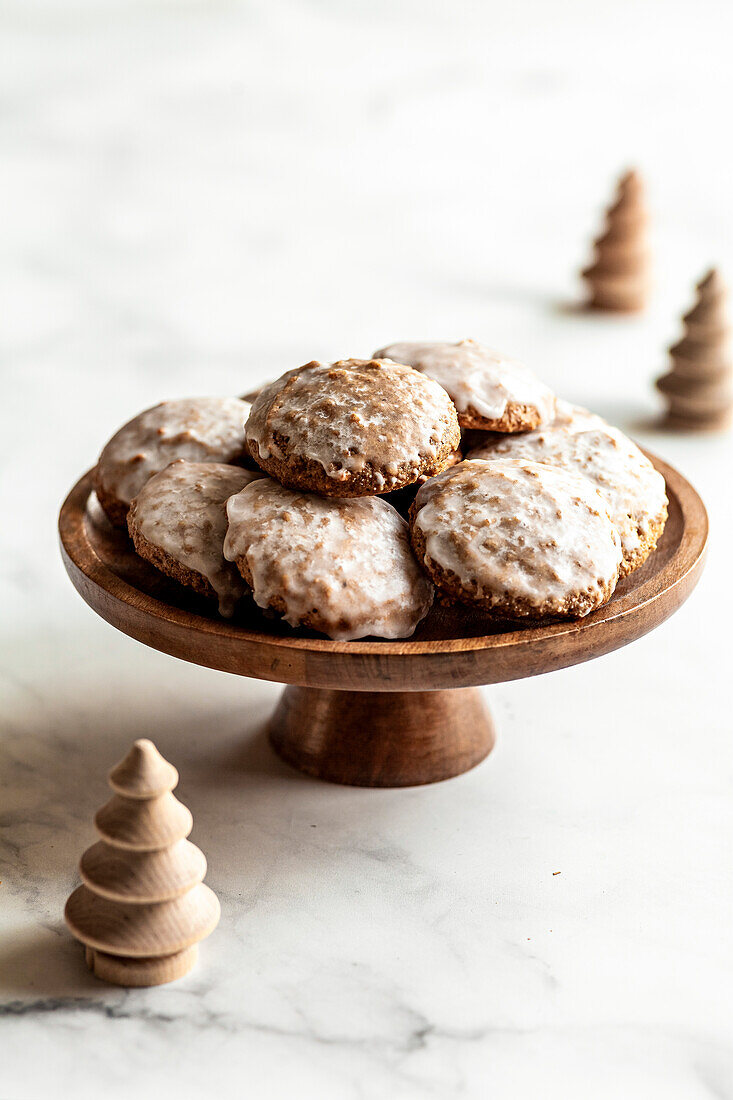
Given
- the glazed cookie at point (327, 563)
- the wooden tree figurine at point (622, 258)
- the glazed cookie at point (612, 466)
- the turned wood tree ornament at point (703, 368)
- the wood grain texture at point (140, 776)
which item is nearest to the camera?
the wood grain texture at point (140, 776)

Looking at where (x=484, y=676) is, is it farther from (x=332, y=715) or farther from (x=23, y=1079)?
(x=23, y=1079)

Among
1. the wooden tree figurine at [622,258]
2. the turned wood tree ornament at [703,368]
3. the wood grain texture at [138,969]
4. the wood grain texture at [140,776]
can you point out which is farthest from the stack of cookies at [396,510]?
the wooden tree figurine at [622,258]

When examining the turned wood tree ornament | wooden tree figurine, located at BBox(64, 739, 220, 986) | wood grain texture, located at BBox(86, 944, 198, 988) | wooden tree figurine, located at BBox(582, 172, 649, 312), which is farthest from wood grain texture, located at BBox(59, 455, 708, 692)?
wooden tree figurine, located at BBox(582, 172, 649, 312)

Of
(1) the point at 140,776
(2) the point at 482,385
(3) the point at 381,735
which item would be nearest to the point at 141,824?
(1) the point at 140,776

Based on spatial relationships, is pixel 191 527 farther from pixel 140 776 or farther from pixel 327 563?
pixel 140 776

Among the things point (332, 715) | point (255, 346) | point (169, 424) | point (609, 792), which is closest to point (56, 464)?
point (255, 346)

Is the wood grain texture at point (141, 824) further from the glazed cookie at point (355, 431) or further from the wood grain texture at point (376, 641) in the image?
the glazed cookie at point (355, 431)

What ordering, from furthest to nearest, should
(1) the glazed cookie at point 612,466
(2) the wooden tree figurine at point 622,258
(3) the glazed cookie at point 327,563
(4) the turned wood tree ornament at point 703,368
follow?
(2) the wooden tree figurine at point 622,258 → (4) the turned wood tree ornament at point 703,368 → (1) the glazed cookie at point 612,466 → (3) the glazed cookie at point 327,563
